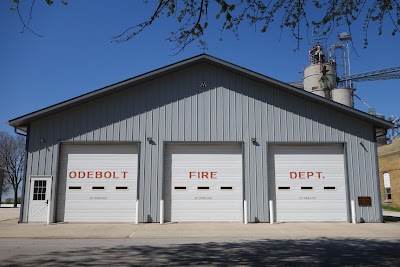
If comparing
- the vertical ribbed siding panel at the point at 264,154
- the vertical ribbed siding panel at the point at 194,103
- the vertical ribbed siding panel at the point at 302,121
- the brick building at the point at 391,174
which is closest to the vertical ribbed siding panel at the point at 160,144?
the vertical ribbed siding panel at the point at 194,103

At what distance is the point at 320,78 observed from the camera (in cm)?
3647

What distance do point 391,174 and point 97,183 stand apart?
2315 cm

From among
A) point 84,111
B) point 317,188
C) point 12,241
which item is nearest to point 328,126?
point 317,188

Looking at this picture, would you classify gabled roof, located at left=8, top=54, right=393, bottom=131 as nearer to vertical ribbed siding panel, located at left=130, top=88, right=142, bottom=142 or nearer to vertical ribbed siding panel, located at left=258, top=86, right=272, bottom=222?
vertical ribbed siding panel, located at left=130, top=88, right=142, bottom=142

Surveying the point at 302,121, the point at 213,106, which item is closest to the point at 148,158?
the point at 213,106

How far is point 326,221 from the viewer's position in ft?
54.3

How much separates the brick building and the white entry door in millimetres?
24751

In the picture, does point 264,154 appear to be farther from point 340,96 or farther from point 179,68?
point 340,96

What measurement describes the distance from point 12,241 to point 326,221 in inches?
495

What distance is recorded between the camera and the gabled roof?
16.4 m

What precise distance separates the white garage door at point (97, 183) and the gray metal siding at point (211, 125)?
485 mm

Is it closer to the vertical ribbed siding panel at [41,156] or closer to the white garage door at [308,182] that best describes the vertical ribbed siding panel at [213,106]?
the white garage door at [308,182]

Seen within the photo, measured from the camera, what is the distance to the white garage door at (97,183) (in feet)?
53.7

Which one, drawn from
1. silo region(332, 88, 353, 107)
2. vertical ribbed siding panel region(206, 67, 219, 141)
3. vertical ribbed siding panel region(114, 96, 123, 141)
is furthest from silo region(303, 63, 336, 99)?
vertical ribbed siding panel region(114, 96, 123, 141)
